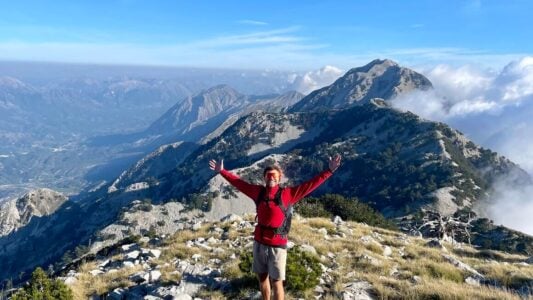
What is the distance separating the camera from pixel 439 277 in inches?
571

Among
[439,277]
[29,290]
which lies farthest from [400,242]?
[29,290]

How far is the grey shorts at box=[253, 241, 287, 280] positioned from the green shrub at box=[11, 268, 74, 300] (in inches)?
239

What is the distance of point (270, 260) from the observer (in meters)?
10.5

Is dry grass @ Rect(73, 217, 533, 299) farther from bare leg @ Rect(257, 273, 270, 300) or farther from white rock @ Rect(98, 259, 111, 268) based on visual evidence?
bare leg @ Rect(257, 273, 270, 300)

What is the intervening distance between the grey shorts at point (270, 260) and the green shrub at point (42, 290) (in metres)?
6.07

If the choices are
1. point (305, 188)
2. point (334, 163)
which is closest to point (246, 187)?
point (305, 188)

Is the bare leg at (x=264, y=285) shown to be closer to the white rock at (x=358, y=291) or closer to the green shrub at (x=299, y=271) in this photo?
the green shrub at (x=299, y=271)

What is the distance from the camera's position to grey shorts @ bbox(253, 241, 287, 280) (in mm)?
10367

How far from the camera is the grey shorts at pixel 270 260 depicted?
408 inches

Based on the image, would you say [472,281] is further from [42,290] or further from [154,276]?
[42,290]

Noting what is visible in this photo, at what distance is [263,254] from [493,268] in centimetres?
1035

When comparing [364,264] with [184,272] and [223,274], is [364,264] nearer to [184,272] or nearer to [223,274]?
[223,274]

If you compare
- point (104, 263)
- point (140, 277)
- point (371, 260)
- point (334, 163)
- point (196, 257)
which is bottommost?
point (104, 263)

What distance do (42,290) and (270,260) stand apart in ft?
23.4
